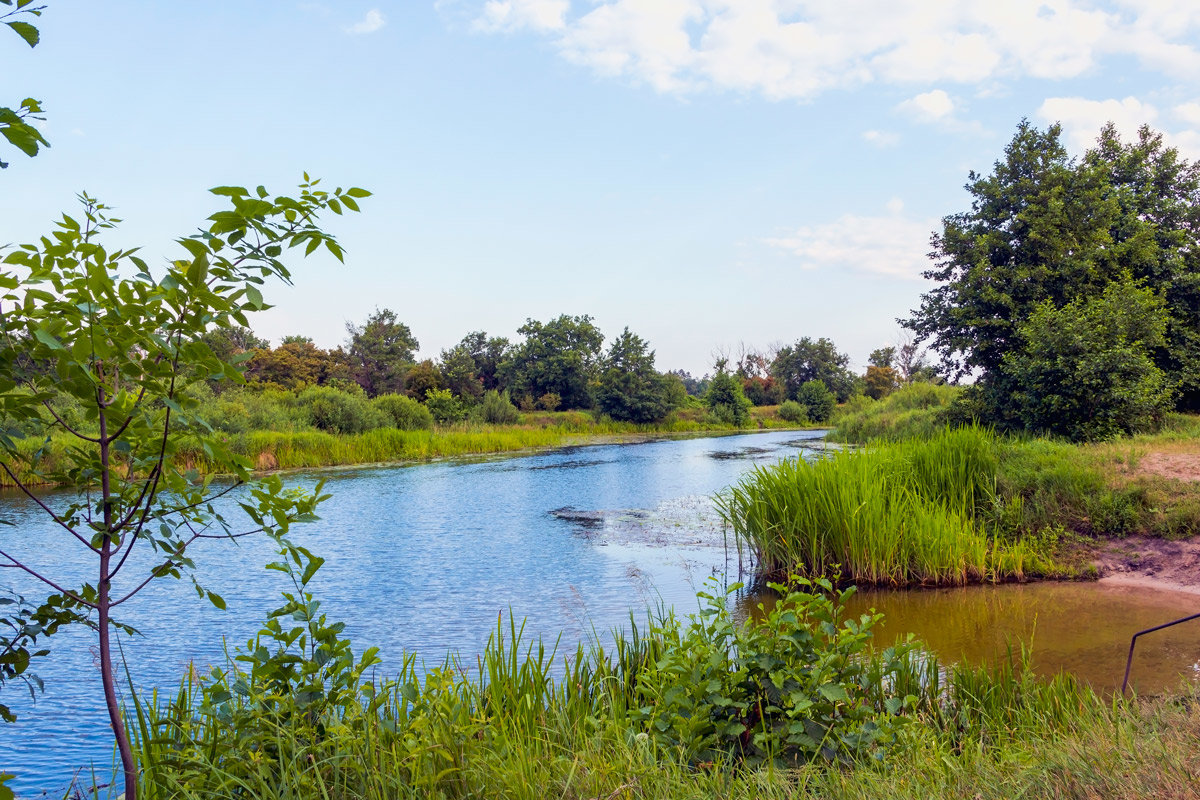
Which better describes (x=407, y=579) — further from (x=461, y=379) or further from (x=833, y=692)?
(x=461, y=379)

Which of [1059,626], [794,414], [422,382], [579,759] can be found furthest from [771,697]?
[794,414]

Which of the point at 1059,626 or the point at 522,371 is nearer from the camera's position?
the point at 1059,626

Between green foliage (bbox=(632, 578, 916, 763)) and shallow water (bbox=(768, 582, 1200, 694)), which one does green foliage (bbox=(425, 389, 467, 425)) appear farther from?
green foliage (bbox=(632, 578, 916, 763))

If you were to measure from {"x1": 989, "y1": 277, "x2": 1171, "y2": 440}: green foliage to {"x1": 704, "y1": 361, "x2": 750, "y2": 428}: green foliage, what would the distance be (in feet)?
127

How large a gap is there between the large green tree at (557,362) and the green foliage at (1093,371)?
122 ft

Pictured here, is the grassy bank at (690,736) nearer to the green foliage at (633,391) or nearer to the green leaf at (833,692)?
the green leaf at (833,692)

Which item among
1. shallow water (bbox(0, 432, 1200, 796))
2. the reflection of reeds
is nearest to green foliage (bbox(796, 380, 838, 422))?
shallow water (bbox(0, 432, 1200, 796))

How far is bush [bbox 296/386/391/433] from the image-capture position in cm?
2859

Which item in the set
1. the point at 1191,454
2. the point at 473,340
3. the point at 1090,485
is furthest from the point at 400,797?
the point at 473,340

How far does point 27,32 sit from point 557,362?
4846 cm

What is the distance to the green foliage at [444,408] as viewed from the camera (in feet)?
123

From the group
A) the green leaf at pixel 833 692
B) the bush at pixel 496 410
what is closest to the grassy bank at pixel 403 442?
the bush at pixel 496 410

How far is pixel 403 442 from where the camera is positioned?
28.7 m

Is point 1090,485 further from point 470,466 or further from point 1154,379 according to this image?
point 470,466
